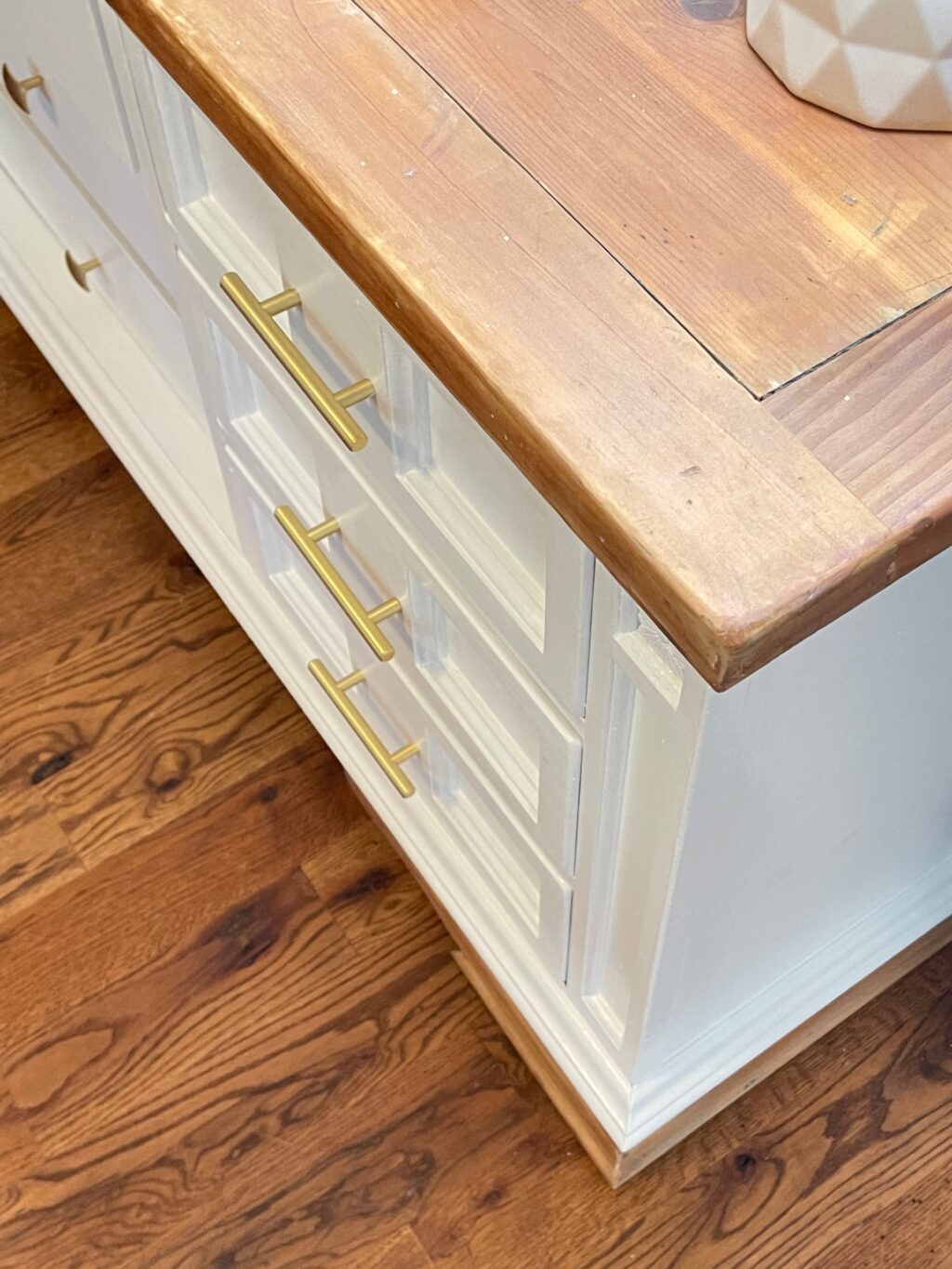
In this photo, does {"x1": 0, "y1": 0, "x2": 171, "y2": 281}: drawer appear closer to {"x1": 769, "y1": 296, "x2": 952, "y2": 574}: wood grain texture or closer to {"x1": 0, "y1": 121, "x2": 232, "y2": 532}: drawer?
{"x1": 0, "y1": 121, "x2": 232, "y2": 532}: drawer

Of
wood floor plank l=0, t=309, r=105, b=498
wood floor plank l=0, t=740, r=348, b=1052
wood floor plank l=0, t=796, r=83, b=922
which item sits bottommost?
wood floor plank l=0, t=740, r=348, b=1052

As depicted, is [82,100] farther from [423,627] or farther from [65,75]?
[423,627]

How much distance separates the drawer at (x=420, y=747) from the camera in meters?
0.78

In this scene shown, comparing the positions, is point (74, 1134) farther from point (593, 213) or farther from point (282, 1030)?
point (593, 213)

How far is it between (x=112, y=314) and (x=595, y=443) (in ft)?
2.61

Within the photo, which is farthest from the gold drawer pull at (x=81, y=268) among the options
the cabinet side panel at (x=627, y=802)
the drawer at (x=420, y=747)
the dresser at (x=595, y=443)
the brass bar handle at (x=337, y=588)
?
the cabinet side panel at (x=627, y=802)

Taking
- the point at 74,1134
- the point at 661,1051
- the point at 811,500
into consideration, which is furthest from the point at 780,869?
the point at 74,1134

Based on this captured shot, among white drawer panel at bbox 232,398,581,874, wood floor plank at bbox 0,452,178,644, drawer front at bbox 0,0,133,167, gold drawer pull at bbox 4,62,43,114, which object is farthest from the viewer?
wood floor plank at bbox 0,452,178,644

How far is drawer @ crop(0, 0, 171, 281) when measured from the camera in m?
0.78

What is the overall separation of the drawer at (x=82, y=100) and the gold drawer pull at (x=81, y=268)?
9 cm

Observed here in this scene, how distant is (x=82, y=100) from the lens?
0.85 metres

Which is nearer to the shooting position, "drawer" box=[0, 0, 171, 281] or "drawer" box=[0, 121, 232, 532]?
"drawer" box=[0, 0, 171, 281]

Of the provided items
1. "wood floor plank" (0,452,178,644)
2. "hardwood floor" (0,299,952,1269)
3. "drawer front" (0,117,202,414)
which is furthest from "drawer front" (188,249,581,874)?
"wood floor plank" (0,452,178,644)

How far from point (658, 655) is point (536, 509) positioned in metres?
0.09
